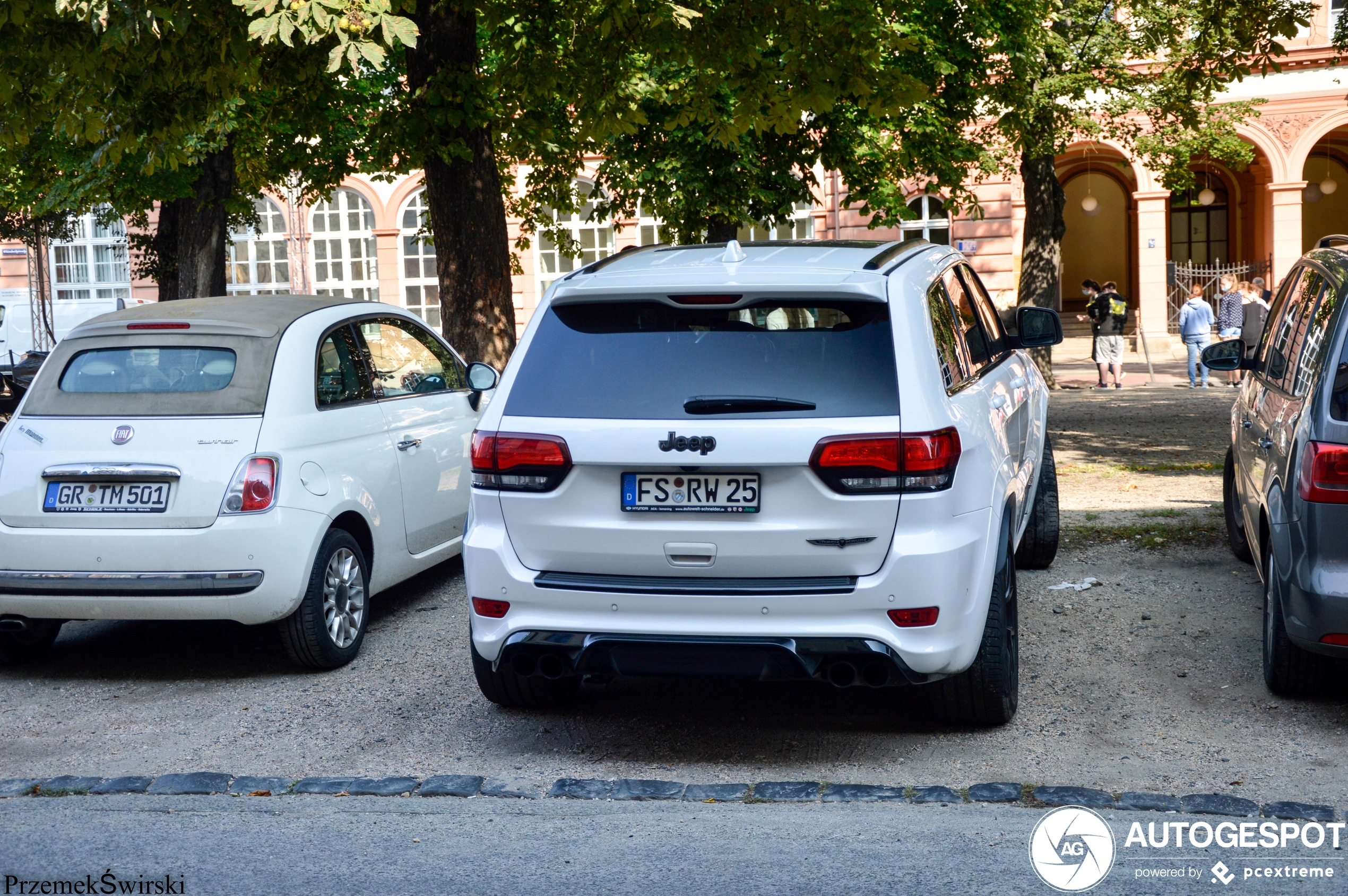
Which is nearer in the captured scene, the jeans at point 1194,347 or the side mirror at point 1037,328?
the side mirror at point 1037,328

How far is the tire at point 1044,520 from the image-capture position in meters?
7.58

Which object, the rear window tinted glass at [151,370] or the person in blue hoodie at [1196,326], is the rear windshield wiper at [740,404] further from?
the person in blue hoodie at [1196,326]

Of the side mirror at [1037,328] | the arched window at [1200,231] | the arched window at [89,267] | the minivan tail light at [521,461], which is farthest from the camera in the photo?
the arched window at [89,267]

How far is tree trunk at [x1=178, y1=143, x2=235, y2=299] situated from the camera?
15.9m

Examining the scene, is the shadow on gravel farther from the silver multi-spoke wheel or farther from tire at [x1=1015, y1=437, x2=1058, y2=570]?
tire at [x1=1015, y1=437, x2=1058, y2=570]

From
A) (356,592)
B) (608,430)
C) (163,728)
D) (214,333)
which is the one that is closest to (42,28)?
(214,333)

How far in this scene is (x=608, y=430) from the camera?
4.47 m

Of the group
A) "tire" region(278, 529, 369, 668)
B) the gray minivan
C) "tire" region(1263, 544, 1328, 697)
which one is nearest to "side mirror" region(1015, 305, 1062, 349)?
the gray minivan

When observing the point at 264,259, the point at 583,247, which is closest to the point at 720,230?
the point at 583,247

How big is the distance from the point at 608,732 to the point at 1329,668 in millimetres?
2743

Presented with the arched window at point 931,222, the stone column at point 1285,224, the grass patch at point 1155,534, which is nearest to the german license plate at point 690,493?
the grass patch at point 1155,534

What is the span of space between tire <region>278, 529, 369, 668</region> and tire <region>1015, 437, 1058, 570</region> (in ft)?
11.6

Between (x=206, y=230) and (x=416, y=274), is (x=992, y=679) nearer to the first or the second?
(x=206, y=230)
